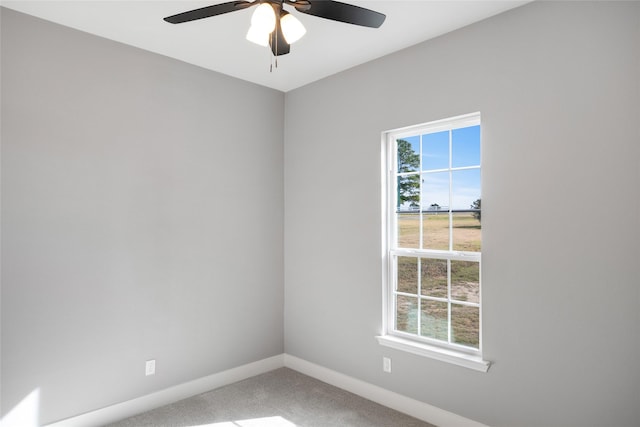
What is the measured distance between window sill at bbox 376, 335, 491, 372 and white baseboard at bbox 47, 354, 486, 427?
36cm

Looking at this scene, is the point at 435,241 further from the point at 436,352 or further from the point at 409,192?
the point at 436,352

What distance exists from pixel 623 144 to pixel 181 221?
2975 millimetres

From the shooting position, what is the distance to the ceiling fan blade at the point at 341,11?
1.73 metres

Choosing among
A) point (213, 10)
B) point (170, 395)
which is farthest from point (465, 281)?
point (170, 395)

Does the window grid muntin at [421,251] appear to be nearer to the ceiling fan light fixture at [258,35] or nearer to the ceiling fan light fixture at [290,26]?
the ceiling fan light fixture at [290,26]

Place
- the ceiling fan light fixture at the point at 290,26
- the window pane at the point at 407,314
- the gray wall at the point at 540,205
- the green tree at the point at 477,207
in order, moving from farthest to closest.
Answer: the window pane at the point at 407,314 < the green tree at the point at 477,207 < the gray wall at the point at 540,205 < the ceiling fan light fixture at the point at 290,26

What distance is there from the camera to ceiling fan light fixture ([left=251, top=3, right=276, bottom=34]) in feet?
5.56

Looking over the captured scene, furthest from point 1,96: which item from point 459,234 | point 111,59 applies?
point 459,234

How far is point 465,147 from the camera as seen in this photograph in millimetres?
2750

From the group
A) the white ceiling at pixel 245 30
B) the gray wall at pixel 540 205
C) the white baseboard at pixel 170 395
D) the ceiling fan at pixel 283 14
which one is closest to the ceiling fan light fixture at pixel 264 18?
the ceiling fan at pixel 283 14

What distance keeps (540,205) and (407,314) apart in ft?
4.12

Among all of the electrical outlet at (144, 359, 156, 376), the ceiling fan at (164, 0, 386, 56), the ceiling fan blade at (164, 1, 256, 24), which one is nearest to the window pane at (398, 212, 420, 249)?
the ceiling fan at (164, 0, 386, 56)

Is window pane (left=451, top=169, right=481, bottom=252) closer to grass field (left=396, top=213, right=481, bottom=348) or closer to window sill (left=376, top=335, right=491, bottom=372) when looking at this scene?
grass field (left=396, top=213, right=481, bottom=348)

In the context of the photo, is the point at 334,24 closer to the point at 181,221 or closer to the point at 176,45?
the point at 176,45
